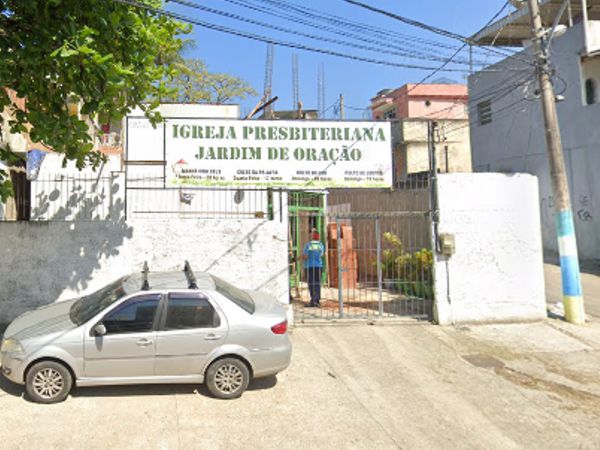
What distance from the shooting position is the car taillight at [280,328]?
219 inches

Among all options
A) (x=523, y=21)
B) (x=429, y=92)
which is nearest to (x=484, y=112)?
(x=523, y=21)

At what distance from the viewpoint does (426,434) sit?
4.75 metres

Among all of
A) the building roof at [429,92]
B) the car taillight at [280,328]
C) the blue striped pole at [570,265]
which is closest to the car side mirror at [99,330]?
the car taillight at [280,328]

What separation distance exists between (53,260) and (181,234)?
2.23 meters

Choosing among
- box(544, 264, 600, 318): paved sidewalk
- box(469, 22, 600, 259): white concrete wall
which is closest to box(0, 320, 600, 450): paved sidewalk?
box(544, 264, 600, 318): paved sidewalk

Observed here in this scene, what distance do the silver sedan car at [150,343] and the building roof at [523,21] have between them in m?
18.1

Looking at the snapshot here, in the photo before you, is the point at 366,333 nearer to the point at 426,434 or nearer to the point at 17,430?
the point at 426,434

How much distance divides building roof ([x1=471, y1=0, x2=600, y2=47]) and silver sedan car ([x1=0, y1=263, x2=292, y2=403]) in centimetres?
1813

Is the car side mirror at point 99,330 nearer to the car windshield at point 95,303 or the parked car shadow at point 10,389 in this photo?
the car windshield at point 95,303

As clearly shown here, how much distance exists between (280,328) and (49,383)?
2618 mm

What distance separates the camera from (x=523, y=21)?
71.7ft

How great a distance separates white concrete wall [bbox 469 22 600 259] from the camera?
1650 cm

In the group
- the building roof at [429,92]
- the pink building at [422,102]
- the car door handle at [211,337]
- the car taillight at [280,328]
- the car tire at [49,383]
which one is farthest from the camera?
the building roof at [429,92]

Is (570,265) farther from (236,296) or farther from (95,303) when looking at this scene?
(95,303)
